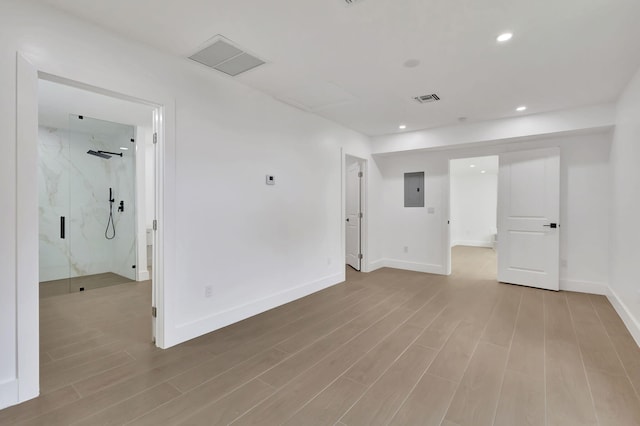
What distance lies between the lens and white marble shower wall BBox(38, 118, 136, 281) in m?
4.81

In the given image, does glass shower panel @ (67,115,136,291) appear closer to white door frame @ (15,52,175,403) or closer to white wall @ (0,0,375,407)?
white wall @ (0,0,375,407)

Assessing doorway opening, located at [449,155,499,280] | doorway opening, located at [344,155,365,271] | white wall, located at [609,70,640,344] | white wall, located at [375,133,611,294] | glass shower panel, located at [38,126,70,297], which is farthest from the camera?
doorway opening, located at [449,155,499,280]

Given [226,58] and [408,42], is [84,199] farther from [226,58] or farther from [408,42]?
[408,42]

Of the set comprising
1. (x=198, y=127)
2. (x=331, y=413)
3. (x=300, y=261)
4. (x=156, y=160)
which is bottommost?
(x=331, y=413)

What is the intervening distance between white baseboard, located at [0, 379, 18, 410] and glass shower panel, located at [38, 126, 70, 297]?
11.4 ft

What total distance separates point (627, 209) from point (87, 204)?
7550 mm

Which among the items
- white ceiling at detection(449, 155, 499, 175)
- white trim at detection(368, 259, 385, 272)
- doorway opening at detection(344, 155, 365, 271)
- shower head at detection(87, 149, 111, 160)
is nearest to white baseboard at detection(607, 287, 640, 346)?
white trim at detection(368, 259, 385, 272)

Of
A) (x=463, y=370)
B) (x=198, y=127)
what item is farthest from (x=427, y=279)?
(x=198, y=127)

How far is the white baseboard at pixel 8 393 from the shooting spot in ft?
5.97

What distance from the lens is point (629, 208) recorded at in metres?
3.12

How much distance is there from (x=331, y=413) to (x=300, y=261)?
235cm

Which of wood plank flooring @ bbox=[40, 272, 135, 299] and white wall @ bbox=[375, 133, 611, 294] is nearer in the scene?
white wall @ bbox=[375, 133, 611, 294]

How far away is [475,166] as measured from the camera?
830 centimetres

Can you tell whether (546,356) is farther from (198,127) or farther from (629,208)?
(198,127)
